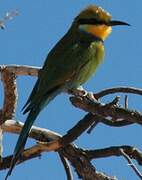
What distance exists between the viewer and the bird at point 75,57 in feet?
9.51

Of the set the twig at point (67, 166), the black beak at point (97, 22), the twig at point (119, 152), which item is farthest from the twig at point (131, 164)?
the black beak at point (97, 22)

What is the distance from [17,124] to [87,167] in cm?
57

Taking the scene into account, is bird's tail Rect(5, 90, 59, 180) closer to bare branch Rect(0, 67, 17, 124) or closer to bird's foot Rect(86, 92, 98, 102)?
bare branch Rect(0, 67, 17, 124)

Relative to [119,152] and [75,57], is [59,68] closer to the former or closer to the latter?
[75,57]

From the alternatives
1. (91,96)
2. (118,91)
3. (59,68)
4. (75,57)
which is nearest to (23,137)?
(91,96)

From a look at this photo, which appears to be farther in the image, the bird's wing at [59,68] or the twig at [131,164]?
the bird's wing at [59,68]

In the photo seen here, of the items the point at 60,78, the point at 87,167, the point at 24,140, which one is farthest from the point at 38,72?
the point at 87,167

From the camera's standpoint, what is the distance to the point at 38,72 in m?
2.95

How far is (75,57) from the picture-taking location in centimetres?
309

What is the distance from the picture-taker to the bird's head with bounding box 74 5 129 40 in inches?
125

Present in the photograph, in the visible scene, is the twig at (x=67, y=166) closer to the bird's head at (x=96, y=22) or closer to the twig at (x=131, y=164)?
the twig at (x=131, y=164)

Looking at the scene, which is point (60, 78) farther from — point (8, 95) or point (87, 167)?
point (87, 167)

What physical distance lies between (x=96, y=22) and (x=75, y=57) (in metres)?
0.30

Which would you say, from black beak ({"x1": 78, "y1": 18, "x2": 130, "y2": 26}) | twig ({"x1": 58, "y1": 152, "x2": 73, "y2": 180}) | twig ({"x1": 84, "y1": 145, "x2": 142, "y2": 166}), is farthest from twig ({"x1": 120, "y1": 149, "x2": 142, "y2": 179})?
black beak ({"x1": 78, "y1": 18, "x2": 130, "y2": 26})
